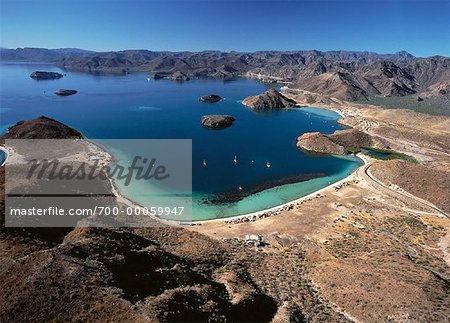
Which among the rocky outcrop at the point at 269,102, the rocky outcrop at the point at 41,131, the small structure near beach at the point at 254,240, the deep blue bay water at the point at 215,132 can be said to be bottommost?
the small structure near beach at the point at 254,240

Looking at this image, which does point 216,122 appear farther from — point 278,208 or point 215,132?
point 278,208

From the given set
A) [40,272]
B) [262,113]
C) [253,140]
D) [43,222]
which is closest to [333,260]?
[40,272]

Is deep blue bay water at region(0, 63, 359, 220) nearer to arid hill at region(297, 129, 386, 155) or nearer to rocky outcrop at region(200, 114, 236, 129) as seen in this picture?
rocky outcrop at region(200, 114, 236, 129)

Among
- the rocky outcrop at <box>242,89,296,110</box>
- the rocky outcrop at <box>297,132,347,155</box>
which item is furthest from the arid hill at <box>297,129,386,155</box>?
the rocky outcrop at <box>242,89,296,110</box>

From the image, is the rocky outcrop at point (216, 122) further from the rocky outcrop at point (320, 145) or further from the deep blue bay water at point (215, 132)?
the rocky outcrop at point (320, 145)

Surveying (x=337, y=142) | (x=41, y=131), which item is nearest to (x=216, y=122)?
(x=337, y=142)


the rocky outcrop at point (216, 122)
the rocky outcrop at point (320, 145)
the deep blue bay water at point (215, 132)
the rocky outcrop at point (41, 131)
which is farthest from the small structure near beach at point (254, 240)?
the rocky outcrop at point (216, 122)

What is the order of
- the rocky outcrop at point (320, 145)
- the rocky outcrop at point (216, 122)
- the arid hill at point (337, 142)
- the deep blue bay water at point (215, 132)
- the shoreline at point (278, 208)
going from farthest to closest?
the rocky outcrop at point (216, 122) → the arid hill at point (337, 142) → the rocky outcrop at point (320, 145) → the deep blue bay water at point (215, 132) → the shoreline at point (278, 208)
